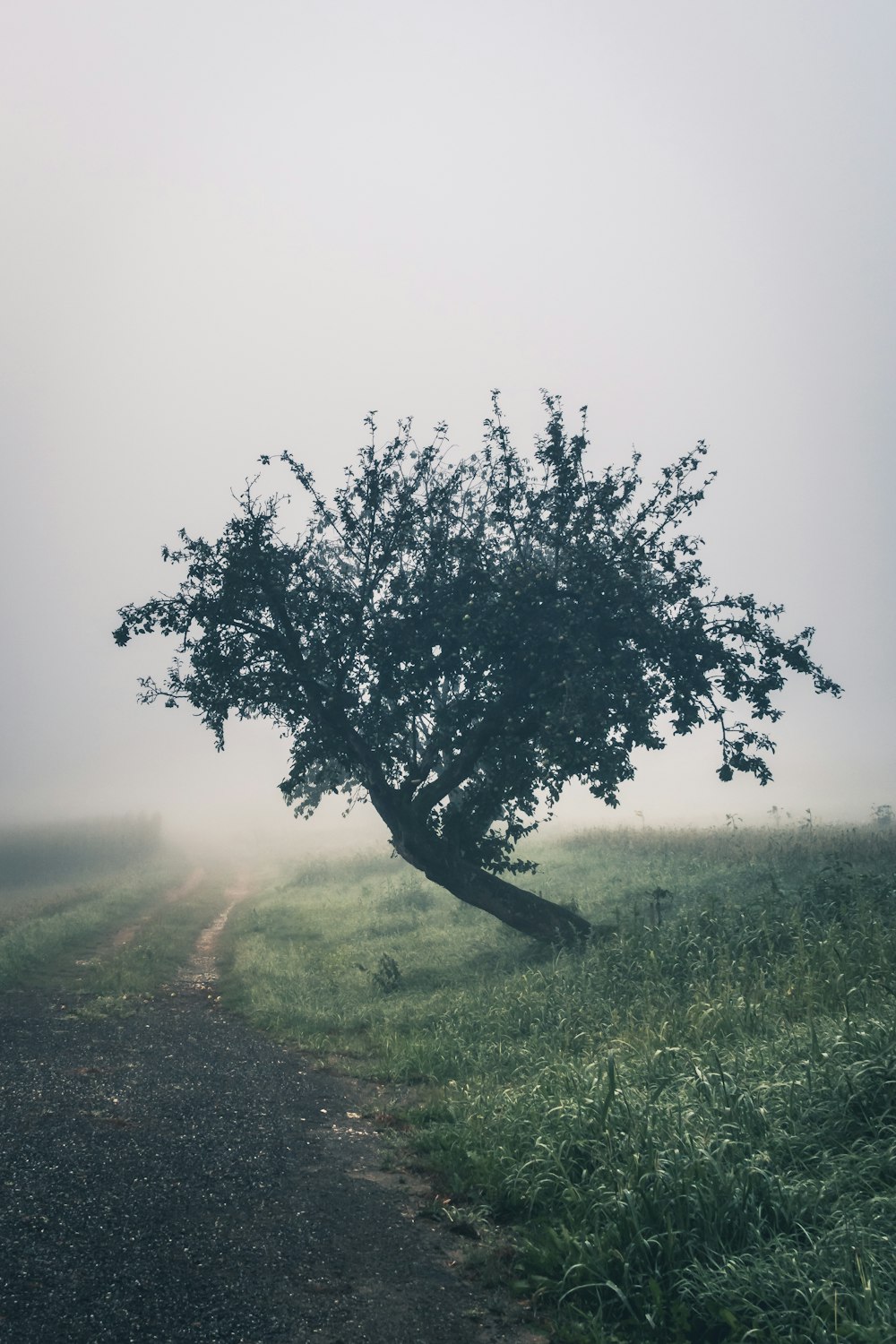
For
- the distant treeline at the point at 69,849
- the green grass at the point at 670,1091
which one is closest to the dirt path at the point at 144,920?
the green grass at the point at 670,1091

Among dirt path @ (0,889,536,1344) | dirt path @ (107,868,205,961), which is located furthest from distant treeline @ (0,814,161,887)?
dirt path @ (0,889,536,1344)

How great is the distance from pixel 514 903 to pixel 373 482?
1027 centimetres

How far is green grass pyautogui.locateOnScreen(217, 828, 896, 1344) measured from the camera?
4.89 metres

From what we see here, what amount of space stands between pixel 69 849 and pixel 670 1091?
50.3 meters

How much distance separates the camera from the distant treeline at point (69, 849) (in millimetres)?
45312

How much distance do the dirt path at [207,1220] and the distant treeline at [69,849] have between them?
128 feet

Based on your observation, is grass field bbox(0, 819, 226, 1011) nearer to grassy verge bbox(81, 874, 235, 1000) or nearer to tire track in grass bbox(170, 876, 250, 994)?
grassy verge bbox(81, 874, 235, 1000)

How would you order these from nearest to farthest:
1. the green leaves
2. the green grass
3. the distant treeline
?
the green grass, the green leaves, the distant treeline

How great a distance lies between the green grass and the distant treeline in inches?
1327

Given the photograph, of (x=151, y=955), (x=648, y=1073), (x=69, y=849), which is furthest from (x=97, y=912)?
(x=69, y=849)

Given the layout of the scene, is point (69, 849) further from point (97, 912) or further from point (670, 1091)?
point (670, 1091)

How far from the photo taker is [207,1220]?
20.4 feet

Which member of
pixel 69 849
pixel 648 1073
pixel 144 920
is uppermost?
pixel 648 1073

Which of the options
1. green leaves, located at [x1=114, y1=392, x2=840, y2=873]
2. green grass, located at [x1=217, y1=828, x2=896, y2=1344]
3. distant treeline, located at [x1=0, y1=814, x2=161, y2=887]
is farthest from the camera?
distant treeline, located at [x1=0, y1=814, x2=161, y2=887]
